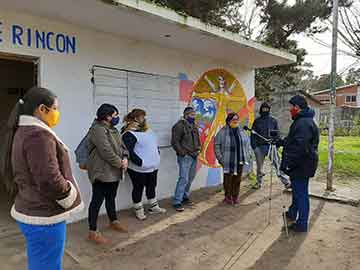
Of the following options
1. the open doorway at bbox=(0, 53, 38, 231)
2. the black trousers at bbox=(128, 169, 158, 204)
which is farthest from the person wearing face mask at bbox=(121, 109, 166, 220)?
the open doorway at bbox=(0, 53, 38, 231)

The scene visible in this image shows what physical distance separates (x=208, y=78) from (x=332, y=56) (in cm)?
246

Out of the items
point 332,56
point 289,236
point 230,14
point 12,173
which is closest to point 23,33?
point 12,173

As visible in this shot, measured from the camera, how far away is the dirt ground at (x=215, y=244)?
331 cm

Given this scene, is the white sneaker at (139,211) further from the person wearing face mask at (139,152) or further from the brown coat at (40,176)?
the brown coat at (40,176)

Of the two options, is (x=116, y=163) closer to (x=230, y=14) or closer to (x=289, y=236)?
(x=289, y=236)

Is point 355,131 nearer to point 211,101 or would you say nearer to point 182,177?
point 211,101

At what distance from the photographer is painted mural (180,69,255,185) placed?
6.22m

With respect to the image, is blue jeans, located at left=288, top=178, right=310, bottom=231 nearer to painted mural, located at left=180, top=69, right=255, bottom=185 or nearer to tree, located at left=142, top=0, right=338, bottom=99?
painted mural, located at left=180, top=69, right=255, bottom=185

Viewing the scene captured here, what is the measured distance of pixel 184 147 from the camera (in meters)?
5.11

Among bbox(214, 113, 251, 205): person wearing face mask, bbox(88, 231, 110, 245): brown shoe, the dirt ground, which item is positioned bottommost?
the dirt ground

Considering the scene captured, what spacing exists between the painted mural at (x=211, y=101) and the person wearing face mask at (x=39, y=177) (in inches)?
161

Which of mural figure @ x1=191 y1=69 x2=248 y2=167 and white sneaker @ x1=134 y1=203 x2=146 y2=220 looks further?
mural figure @ x1=191 y1=69 x2=248 y2=167

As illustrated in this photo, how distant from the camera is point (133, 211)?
16.1 feet

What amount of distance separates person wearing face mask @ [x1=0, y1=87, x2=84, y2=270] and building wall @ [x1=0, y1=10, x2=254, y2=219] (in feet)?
7.06
